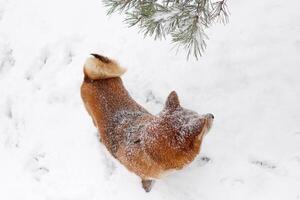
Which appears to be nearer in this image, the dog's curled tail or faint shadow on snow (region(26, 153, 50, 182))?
the dog's curled tail

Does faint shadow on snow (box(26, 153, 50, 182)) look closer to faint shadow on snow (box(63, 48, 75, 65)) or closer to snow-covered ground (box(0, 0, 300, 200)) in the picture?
snow-covered ground (box(0, 0, 300, 200))

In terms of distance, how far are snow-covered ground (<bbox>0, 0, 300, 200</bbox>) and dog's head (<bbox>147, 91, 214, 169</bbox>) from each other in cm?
67

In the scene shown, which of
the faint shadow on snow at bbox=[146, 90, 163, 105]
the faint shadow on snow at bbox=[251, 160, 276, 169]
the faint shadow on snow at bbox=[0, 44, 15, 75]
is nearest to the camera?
the faint shadow on snow at bbox=[251, 160, 276, 169]

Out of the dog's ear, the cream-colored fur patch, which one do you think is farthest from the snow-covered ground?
the dog's ear

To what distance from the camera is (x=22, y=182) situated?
152 inches

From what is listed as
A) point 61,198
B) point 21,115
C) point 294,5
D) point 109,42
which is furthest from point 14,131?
point 294,5

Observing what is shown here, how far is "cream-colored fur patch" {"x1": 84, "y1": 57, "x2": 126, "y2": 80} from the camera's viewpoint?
3.21 metres

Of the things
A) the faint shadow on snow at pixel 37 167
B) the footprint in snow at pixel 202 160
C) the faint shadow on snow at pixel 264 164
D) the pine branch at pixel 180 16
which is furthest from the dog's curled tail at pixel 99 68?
the faint shadow on snow at pixel 264 164

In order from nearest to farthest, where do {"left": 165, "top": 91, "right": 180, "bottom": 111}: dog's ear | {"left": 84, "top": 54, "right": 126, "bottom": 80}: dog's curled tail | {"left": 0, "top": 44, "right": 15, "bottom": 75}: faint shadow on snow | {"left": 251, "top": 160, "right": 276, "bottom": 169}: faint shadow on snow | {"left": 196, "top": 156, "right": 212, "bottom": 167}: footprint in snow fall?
1. {"left": 165, "top": 91, "right": 180, "bottom": 111}: dog's ear
2. {"left": 84, "top": 54, "right": 126, "bottom": 80}: dog's curled tail
3. {"left": 251, "top": 160, "right": 276, "bottom": 169}: faint shadow on snow
4. {"left": 196, "top": 156, "right": 212, "bottom": 167}: footprint in snow
5. {"left": 0, "top": 44, "right": 15, "bottom": 75}: faint shadow on snow

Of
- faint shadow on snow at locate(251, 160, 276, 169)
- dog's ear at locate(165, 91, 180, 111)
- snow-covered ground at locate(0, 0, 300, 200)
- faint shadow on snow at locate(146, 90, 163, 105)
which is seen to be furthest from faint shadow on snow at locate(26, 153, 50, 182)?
faint shadow on snow at locate(251, 160, 276, 169)

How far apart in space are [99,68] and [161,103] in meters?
0.73

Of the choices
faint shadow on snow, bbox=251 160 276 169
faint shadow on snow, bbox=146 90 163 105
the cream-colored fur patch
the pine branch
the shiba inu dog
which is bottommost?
faint shadow on snow, bbox=251 160 276 169

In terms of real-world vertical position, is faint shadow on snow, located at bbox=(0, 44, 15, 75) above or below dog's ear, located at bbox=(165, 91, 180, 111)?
below

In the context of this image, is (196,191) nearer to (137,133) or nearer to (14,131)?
(137,133)
